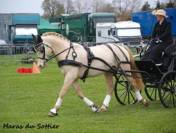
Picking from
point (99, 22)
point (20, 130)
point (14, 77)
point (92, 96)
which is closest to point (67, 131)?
point (20, 130)

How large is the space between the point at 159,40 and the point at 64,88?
9.16ft

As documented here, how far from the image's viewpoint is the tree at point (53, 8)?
82.8 meters

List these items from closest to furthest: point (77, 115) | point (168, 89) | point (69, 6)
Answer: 1. point (77, 115)
2. point (168, 89)
3. point (69, 6)

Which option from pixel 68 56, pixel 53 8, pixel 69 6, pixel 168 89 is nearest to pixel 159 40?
pixel 168 89

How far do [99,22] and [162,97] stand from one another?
32696 millimetres

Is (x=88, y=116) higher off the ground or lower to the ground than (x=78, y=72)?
lower

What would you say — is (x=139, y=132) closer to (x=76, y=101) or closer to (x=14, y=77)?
(x=76, y=101)

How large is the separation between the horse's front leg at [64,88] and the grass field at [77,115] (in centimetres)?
16

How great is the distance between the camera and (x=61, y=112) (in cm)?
1140

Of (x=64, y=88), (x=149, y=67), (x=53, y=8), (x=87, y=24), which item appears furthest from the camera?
(x=53, y=8)

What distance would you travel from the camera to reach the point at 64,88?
10711mm

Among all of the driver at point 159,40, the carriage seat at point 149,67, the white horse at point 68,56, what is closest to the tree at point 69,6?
the driver at point 159,40

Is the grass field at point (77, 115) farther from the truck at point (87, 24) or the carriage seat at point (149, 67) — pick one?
the truck at point (87, 24)

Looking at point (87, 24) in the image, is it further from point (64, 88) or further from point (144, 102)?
point (64, 88)
